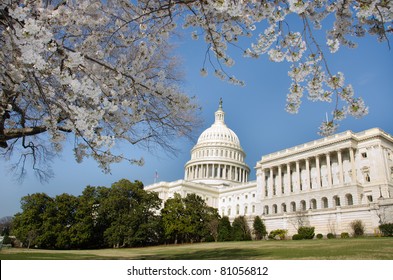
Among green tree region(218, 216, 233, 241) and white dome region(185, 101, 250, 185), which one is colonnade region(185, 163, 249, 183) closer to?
white dome region(185, 101, 250, 185)

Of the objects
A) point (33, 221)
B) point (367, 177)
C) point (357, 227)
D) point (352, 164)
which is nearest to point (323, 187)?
point (352, 164)

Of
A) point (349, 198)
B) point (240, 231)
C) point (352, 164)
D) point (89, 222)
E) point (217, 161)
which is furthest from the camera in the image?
point (217, 161)

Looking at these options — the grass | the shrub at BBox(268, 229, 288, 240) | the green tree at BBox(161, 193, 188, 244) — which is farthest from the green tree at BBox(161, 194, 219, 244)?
the grass

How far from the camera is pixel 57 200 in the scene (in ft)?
138

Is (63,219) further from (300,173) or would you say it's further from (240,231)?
(300,173)

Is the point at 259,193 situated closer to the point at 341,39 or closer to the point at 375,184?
the point at 375,184

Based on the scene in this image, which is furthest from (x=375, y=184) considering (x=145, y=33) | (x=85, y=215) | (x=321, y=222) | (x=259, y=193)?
(x=145, y=33)

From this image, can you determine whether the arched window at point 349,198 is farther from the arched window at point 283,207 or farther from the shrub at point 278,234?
the shrub at point 278,234

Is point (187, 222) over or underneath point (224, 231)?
over

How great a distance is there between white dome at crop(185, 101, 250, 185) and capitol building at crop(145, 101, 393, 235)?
982 cm

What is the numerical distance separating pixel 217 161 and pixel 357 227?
198 feet

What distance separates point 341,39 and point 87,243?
40740 mm

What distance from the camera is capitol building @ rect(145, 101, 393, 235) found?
42969mm

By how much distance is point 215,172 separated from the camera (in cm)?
9662
